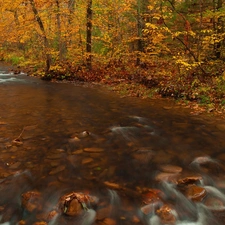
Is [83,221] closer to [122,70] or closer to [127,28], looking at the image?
[122,70]

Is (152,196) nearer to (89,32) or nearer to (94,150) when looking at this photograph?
(94,150)

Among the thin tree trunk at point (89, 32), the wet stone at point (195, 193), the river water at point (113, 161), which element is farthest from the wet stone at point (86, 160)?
the thin tree trunk at point (89, 32)

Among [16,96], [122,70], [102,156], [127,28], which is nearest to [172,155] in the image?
[102,156]

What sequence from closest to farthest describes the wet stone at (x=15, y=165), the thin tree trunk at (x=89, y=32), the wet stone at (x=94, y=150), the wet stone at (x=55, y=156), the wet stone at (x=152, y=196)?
the wet stone at (x=152, y=196)
the wet stone at (x=15, y=165)
the wet stone at (x=55, y=156)
the wet stone at (x=94, y=150)
the thin tree trunk at (x=89, y=32)

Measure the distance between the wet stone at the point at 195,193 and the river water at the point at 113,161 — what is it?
0.08 ft

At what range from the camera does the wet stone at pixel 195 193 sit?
3.69 metres

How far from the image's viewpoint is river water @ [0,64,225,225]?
3.42 m

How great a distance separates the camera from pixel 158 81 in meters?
11.1

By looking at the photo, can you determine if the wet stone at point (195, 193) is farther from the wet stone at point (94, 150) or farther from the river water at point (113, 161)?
the wet stone at point (94, 150)

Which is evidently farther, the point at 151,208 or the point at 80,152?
the point at 80,152

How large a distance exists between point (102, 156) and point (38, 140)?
1.65 metres

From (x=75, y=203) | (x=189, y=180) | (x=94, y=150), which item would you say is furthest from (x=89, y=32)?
(x=75, y=203)

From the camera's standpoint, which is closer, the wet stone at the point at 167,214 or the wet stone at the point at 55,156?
the wet stone at the point at 167,214

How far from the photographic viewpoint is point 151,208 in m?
3.45
